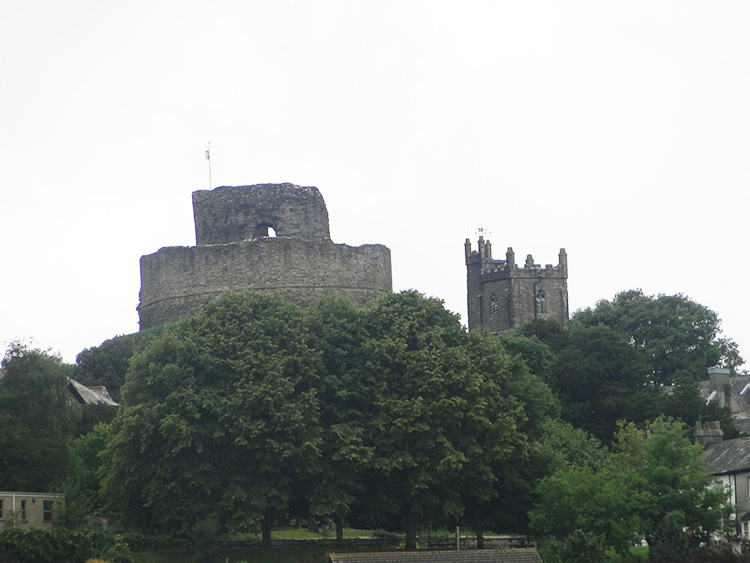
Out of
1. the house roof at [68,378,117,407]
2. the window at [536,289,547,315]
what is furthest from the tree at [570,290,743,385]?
the house roof at [68,378,117,407]

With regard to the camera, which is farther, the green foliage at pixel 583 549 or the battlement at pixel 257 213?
the battlement at pixel 257 213

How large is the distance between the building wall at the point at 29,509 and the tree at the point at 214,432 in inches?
63.7

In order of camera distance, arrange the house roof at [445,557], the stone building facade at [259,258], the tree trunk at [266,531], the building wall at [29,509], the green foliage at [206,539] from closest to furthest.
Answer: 1. the house roof at [445,557]
2. the green foliage at [206,539]
3. the building wall at [29,509]
4. the tree trunk at [266,531]
5. the stone building facade at [259,258]

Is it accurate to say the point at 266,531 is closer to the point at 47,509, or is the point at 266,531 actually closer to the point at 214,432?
the point at 214,432

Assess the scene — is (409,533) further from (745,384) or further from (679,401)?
(745,384)

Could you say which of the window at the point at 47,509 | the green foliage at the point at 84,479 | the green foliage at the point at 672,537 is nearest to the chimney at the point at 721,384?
the green foliage at the point at 672,537

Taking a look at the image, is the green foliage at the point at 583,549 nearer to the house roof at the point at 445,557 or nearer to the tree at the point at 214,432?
the house roof at the point at 445,557

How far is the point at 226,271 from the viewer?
172 feet

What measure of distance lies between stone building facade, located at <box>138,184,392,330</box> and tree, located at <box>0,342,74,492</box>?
11152 mm

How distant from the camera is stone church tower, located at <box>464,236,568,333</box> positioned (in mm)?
98250

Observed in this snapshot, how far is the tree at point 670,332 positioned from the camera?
7469 cm

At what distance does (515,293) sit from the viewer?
324ft

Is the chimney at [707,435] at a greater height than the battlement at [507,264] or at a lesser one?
lesser

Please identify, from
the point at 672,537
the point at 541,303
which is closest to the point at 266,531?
the point at 672,537
